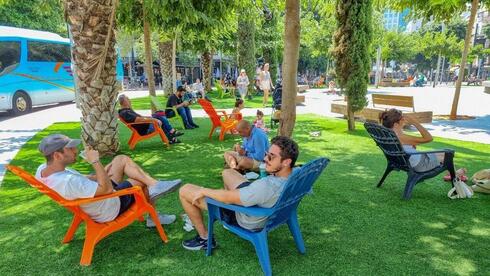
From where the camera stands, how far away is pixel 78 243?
3482 millimetres

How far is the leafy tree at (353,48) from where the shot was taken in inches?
329

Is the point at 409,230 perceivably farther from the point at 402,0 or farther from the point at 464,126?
the point at 402,0

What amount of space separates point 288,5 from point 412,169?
9.17 feet

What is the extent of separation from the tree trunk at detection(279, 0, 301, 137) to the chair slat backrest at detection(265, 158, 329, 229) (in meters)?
2.37

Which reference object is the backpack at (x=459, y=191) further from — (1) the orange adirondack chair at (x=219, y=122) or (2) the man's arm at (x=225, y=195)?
(1) the orange adirondack chair at (x=219, y=122)

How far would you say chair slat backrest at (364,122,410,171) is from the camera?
4340mm

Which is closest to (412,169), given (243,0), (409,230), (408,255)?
(409,230)

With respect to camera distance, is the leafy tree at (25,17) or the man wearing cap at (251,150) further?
the leafy tree at (25,17)

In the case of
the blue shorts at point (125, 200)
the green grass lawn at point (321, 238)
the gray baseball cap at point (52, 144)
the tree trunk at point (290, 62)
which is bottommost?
the green grass lawn at point (321, 238)

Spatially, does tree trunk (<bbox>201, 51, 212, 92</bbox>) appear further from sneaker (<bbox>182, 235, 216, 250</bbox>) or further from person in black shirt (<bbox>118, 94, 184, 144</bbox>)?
sneaker (<bbox>182, 235, 216, 250</bbox>)

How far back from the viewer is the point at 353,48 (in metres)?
8.56

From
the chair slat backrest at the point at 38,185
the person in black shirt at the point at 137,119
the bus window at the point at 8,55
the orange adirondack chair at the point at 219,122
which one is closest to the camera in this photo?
the chair slat backrest at the point at 38,185

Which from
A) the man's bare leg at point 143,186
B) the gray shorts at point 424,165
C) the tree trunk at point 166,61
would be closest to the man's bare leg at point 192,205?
the man's bare leg at point 143,186

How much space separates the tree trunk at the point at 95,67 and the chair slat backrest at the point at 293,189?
4685 mm
